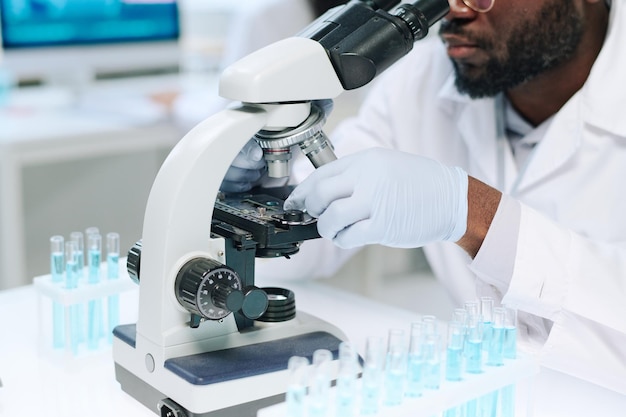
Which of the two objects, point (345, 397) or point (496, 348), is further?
point (496, 348)

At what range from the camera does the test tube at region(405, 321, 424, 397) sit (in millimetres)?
1009

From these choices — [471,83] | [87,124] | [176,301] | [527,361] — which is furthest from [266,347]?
[87,124]

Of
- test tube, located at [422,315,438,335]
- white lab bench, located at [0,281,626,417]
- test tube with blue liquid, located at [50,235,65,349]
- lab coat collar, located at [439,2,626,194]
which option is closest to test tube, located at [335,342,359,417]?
test tube, located at [422,315,438,335]

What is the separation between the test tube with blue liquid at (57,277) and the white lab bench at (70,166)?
4.40ft

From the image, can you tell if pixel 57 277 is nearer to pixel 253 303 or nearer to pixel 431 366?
pixel 253 303

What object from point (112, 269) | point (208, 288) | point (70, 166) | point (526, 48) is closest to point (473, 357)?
point (208, 288)

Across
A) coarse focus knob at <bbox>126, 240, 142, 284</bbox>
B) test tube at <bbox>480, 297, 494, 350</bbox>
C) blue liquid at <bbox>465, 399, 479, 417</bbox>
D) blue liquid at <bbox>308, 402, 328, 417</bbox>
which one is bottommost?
blue liquid at <bbox>465, 399, 479, 417</bbox>

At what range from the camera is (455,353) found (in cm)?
105

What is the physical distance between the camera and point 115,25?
3.21m

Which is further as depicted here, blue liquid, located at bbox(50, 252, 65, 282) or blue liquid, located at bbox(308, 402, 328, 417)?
blue liquid, located at bbox(50, 252, 65, 282)

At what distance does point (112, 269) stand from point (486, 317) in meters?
0.62

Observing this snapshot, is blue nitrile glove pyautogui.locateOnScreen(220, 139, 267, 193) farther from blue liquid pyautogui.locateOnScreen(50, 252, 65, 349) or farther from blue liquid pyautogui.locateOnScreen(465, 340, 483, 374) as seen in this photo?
blue liquid pyautogui.locateOnScreen(465, 340, 483, 374)

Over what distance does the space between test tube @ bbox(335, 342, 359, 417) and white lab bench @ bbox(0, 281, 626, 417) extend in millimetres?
352

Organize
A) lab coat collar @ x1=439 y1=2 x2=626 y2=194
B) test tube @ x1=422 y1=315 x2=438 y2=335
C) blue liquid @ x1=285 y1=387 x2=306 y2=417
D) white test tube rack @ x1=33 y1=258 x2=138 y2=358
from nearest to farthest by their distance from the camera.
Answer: blue liquid @ x1=285 y1=387 x2=306 y2=417, test tube @ x1=422 y1=315 x2=438 y2=335, white test tube rack @ x1=33 y1=258 x2=138 y2=358, lab coat collar @ x1=439 y1=2 x2=626 y2=194
